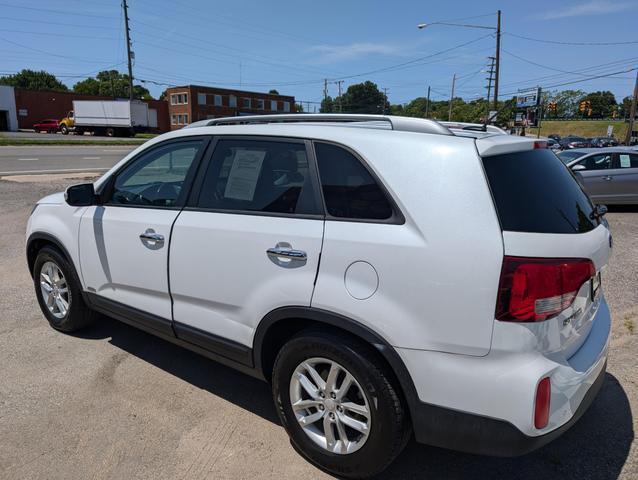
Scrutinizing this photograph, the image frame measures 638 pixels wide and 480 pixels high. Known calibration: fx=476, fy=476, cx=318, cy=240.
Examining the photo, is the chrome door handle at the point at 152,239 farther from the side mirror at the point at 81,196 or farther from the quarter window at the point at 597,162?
the quarter window at the point at 597,162

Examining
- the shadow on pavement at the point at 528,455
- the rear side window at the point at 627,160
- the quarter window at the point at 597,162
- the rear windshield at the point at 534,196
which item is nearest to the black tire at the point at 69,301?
the shadow on pavement at the point at 528,455

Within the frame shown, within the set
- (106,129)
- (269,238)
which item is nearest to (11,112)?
(106,129)

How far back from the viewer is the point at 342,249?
2.28 meters

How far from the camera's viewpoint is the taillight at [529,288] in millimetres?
1933

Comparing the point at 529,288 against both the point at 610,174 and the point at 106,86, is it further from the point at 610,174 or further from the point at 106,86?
the point at 106,86

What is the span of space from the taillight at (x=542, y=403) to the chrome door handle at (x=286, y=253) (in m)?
1.19

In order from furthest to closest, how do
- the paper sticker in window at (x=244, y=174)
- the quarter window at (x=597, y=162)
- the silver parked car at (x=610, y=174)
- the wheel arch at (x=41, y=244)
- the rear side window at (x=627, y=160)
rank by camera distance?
the quarter window at (x=597, y=162) → the rear side window at (x=627, y=160) → the silver parked car at (x=610, y=174) → the wheel arch at (x=41, y=244) → the paper sticker in window at (x=244, y=174)

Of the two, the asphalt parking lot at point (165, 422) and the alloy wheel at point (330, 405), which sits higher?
the alloy wheel at point (330, 405)

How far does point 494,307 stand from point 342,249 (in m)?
0.73

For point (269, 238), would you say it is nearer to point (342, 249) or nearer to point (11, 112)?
point (342, 249)

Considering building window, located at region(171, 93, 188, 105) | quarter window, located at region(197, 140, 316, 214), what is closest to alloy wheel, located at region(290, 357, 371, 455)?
quarter window, located at region(197, 140, 316, 214)

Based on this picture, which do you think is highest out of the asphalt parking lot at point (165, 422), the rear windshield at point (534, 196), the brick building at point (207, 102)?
the brick building at point (207, 102)

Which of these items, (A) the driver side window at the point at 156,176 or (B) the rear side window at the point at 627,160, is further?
(B) the rear side window at the point at 627,160

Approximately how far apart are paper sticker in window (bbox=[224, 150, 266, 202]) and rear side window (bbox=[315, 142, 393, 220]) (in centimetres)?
46
